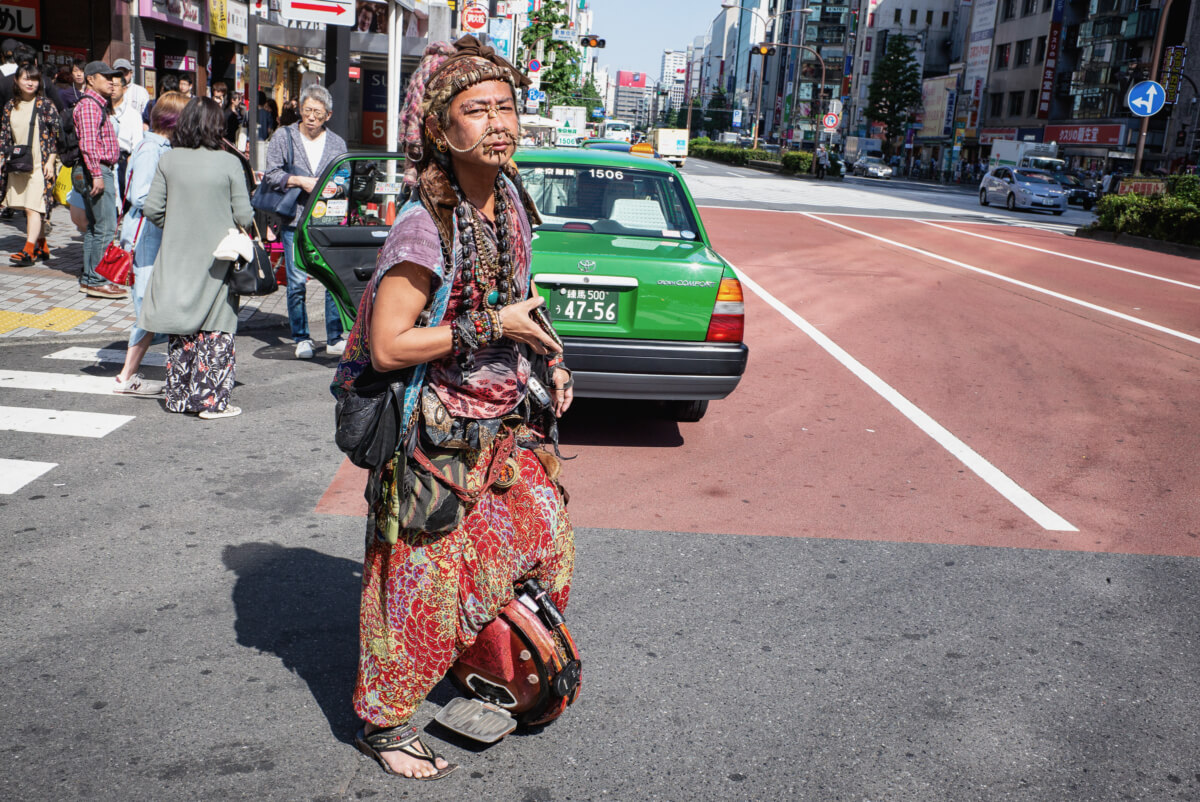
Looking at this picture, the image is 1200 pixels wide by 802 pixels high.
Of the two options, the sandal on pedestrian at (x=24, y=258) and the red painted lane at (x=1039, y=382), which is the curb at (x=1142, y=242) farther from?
the sandal on pedestrian at (x=24, y=258)

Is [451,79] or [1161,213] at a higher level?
[451,79]

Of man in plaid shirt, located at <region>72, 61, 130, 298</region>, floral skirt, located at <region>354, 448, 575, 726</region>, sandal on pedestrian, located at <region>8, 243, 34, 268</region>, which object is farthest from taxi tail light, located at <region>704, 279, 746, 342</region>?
sandal on pedestrian, located at <region>8, 243, 34, 268</region>

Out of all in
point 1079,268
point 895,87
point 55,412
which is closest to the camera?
point 55,412

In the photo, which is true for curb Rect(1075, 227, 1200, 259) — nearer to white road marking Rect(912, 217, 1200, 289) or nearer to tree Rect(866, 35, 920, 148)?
white road marking Rect(912, 217, 1200, 289)

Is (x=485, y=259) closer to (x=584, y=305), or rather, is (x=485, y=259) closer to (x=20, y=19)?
(x=584, y=305)

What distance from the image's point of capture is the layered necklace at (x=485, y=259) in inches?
98.9

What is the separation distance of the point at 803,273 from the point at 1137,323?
434cm

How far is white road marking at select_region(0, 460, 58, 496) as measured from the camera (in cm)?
497

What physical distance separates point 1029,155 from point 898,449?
47.7m

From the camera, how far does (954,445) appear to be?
6.50 meters

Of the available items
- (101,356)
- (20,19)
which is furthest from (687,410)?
(20,19)

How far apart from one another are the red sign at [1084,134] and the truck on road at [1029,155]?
2.00 metres

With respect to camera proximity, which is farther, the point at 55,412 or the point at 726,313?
the point at 55,412

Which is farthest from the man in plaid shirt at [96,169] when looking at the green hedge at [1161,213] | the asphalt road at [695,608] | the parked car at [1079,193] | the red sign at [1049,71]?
the red sign at [1049,71]
